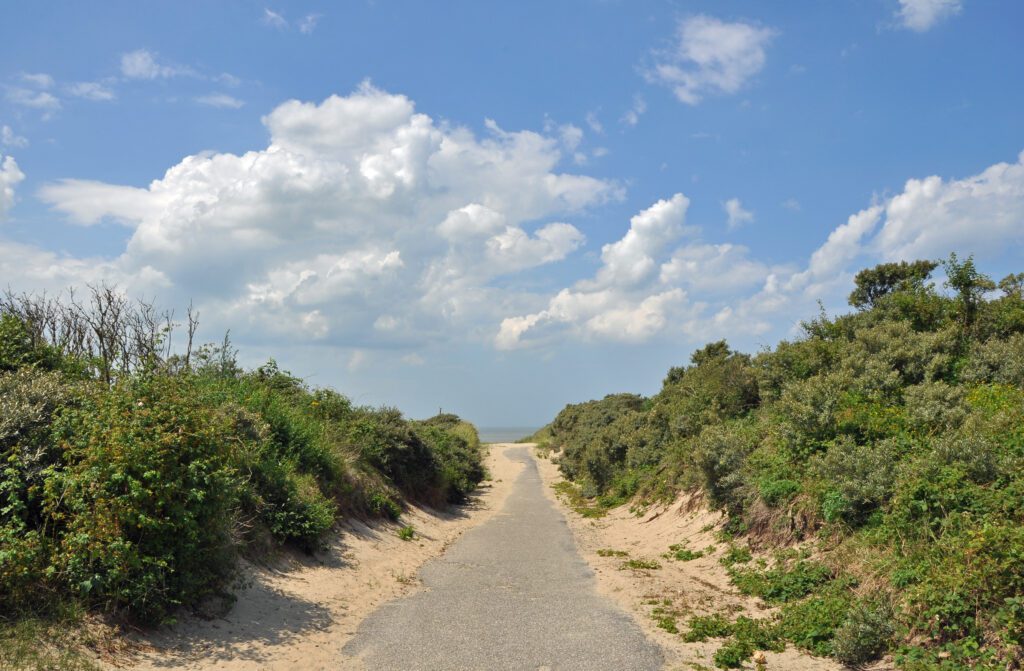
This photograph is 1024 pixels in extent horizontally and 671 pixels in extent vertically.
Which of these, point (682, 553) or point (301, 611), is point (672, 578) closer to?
point (682, 553)

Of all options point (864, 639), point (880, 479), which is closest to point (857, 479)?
point (880, 479)

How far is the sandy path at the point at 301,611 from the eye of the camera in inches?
310

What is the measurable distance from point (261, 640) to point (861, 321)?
2019 centimetres

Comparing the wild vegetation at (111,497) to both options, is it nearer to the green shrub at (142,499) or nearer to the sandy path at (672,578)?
the green shrub at (142,499)

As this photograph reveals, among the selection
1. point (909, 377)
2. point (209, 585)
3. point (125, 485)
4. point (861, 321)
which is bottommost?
point (209, 585)

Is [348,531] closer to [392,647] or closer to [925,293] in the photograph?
[392,647]

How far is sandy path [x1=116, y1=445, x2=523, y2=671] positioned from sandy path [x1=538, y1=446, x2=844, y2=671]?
15.1 ft

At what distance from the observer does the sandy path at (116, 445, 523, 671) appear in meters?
7.86

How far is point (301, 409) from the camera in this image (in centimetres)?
2009

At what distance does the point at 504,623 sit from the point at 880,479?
23.1 ft

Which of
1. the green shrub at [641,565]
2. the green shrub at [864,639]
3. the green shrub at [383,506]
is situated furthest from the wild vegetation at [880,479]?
the green shrub at [383,506]

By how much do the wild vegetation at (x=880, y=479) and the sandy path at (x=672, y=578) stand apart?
37cm

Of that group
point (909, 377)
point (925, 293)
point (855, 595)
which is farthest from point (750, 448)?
point (925, 293)

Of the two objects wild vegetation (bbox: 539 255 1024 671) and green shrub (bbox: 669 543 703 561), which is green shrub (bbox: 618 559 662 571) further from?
wild vegetation (bbox: 539 255 1024 671)
